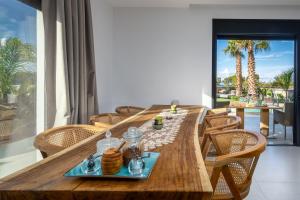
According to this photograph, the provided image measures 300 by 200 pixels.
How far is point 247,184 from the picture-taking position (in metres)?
1.69

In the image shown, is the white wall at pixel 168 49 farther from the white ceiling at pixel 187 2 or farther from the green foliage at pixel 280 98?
the green foliage at pixel 280 98

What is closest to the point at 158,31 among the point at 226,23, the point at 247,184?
the point at 226,23

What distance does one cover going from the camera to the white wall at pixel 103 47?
4191mm

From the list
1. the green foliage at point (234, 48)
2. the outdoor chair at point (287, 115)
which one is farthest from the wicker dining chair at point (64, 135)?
the outdoor chair at point (287, 115)

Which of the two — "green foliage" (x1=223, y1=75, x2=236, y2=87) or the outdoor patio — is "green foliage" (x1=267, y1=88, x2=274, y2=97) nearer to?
the outdoor patio

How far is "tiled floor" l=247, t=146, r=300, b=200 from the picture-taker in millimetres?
2883

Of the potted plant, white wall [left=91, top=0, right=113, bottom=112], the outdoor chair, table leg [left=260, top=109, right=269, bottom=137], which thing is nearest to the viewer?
the potted plant

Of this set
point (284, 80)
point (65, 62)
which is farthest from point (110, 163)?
point (284, 80)

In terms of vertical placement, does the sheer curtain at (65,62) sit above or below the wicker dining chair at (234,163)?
above

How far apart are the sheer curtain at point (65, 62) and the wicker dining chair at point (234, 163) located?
1577 millimetres

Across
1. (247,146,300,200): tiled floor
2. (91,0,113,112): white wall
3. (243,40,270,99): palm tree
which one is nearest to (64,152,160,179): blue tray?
(247,146,300,200): tiled floor

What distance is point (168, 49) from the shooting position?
4.96 m

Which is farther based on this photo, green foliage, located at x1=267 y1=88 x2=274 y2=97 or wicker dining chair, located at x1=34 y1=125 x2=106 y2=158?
green foliage, located at x1=267 y1=88 x2=274 y2=97

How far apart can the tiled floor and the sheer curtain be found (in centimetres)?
212
